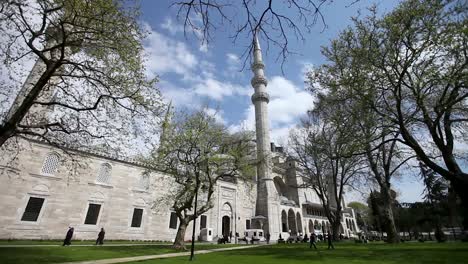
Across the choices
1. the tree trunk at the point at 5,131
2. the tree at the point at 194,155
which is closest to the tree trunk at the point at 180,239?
the tree at the point at 194,155

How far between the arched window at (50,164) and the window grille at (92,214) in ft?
16.7

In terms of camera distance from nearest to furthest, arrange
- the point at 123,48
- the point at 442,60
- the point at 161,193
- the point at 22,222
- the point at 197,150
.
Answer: the point at 123,48, the point at 442,60, the point at 197,150, the point at 22,222, the point at 161,193

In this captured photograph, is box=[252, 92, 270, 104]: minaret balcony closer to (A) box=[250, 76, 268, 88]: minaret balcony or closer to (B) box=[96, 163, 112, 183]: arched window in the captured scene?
(A) box=[250, 76, 268, 88]: minaret balcony

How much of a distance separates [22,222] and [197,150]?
1654cm

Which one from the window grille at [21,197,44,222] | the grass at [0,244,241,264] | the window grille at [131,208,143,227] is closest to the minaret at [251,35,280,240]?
the window grille at [131,208,143,227]

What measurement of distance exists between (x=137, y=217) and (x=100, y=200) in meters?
5.02

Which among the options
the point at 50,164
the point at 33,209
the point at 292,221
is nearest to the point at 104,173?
the point at 50,164

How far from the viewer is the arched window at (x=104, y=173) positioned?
27312 mm

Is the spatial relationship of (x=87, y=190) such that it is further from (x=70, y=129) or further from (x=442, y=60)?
(x=442, y=60)

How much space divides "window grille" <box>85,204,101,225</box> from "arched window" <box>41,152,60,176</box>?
201 inches

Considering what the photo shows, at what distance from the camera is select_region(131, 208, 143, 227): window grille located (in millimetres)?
29172

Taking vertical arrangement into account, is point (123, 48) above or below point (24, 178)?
above

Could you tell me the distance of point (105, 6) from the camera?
29.9 ft

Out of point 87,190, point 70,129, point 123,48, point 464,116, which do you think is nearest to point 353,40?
point 464,116
